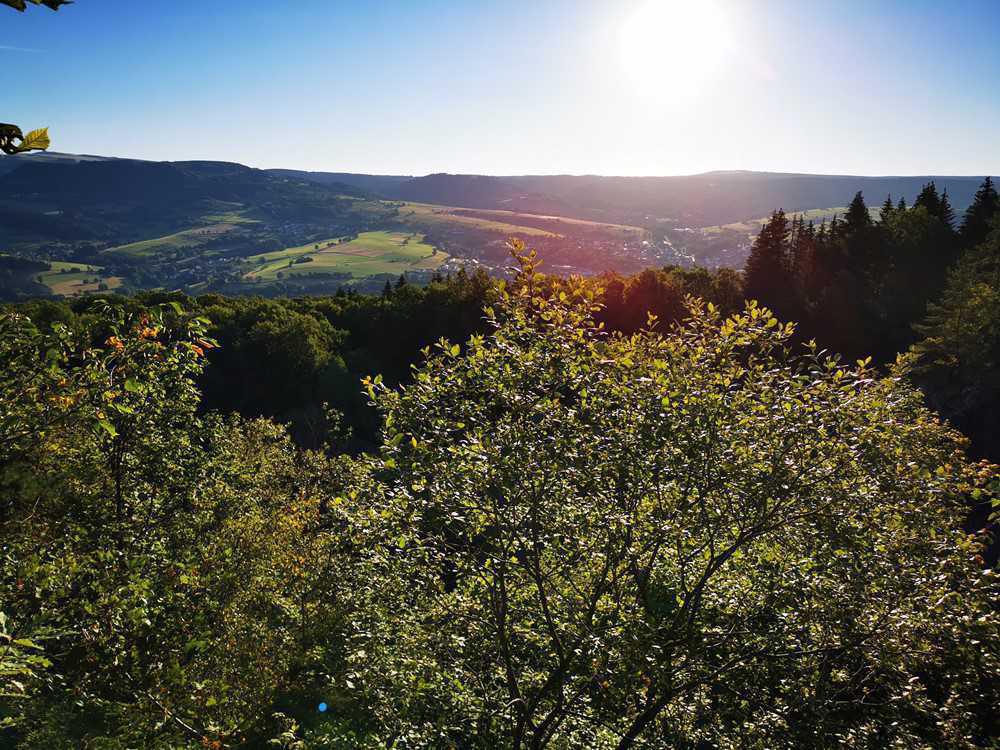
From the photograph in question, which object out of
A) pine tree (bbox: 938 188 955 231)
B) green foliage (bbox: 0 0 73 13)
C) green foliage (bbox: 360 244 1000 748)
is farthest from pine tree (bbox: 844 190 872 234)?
green foliage (bbox: 0 0 73 13)

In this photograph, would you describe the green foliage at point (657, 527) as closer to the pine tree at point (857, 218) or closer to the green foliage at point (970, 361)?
the green foliage at point (970, 361)

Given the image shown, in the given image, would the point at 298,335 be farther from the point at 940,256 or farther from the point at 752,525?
the point at 940,256

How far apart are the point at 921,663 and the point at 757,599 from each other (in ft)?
16.1

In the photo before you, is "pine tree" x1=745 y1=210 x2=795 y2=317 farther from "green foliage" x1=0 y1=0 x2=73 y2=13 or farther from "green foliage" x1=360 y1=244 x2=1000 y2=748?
"green foliage" x1=0 y1=0 x2=73 y2=13

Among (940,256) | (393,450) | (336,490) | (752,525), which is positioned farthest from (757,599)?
(940,256)

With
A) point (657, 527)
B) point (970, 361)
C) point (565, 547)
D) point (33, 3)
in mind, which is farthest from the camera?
point (970, 361)

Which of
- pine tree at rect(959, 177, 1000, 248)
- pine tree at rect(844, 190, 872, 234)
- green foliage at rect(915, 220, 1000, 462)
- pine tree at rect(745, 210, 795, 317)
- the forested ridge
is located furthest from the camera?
pine tree at rect(844, 190, 872, 234)

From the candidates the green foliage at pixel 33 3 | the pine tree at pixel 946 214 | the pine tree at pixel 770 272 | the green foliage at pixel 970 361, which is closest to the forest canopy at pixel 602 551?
the green foliage at pixel 33 3

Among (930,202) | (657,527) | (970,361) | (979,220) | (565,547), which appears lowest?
(970,361)

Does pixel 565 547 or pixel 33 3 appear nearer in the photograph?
pixel 33 3

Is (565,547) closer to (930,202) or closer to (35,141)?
(35,141)

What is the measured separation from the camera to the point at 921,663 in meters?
12.3

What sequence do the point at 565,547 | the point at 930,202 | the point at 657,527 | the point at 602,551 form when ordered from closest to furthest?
1. the point at 657,527
2. the point at 565,547
3. the point at 602,551
4. the point at 930,202

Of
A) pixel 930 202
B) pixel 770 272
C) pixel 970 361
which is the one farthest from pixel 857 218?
pixel 970 361
